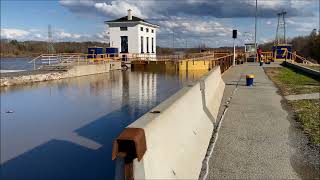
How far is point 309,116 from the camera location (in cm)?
934

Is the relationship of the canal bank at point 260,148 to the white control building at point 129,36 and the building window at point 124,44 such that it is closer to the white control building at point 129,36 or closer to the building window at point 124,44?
the white control building at point 129,36

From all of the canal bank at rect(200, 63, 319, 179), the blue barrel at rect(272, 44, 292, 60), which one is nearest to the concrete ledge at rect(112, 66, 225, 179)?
the canal bank at rect(200, 63, 319, 179)

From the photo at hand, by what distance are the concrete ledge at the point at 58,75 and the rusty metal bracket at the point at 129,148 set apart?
72.6 feet

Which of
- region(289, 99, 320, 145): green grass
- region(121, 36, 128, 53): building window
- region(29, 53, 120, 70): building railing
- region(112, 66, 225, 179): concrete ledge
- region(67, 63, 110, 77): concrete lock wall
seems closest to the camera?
region(112, 66, 225, 179): concrete ledge

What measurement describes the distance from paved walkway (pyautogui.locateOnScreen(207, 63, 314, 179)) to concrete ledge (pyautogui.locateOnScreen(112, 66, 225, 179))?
410 millimetres

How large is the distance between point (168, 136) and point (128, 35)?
44512 millimetres

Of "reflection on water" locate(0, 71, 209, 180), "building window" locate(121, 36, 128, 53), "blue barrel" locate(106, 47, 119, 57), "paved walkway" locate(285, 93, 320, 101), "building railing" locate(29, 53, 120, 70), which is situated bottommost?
"reflection on water" locate(0, 71, 209, 180)

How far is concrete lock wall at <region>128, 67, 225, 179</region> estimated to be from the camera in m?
3.61

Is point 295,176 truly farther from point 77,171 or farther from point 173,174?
point 77,171

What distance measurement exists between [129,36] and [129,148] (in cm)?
4535

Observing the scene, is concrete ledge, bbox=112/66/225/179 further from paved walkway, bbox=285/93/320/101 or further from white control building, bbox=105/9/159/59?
white control building, bbox=105/9/159/59

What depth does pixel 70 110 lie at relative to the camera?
46.6ft

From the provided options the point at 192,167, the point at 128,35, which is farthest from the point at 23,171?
the point at 128,35

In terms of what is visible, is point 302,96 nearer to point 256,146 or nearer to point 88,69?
point 256,146
